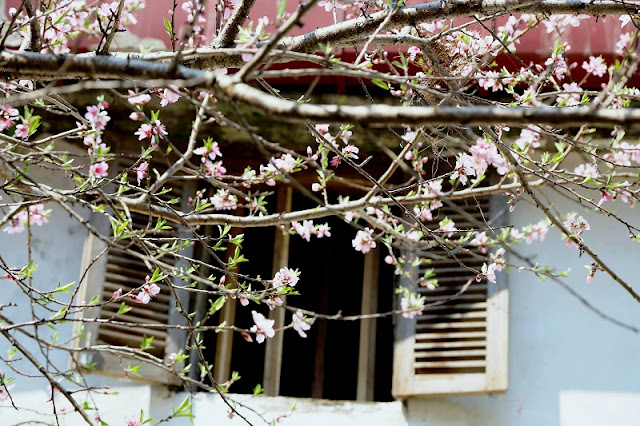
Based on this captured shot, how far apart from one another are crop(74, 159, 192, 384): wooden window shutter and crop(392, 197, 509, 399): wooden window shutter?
3.75ft

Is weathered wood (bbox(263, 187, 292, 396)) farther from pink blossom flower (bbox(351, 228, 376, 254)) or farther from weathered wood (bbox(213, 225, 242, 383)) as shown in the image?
pink blossom flower (bbox(351, 228, 376, 254))

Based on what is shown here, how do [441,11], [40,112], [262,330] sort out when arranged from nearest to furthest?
[441,11] → [262,330] → [40,112]

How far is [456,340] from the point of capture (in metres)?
5.05

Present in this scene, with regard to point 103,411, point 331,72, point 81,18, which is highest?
point 81,18

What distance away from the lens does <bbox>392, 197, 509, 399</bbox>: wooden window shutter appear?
479 centimetres

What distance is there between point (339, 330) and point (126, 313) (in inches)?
58.8

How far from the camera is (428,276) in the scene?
16.5ft

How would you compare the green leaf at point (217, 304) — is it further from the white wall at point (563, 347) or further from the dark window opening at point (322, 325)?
the dark window opening at point (322, 325)

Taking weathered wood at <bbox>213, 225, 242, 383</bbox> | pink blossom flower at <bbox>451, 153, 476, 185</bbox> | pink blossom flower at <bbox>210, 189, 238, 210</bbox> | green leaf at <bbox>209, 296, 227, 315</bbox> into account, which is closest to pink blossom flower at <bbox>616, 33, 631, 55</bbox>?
pink blossom flower at <bbox>451, 153, 476, 185</bbox>

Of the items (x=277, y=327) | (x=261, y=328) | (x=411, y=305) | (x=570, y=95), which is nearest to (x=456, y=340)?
(x=411, y=305)

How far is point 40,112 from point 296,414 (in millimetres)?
2087

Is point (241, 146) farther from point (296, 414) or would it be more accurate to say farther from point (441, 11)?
point (441, 11)

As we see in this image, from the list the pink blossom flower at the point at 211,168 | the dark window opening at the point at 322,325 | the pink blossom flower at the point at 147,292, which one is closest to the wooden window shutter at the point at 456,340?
the dark window opening at the point at 322,325

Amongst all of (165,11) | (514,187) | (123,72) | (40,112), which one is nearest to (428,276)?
(514,187)
